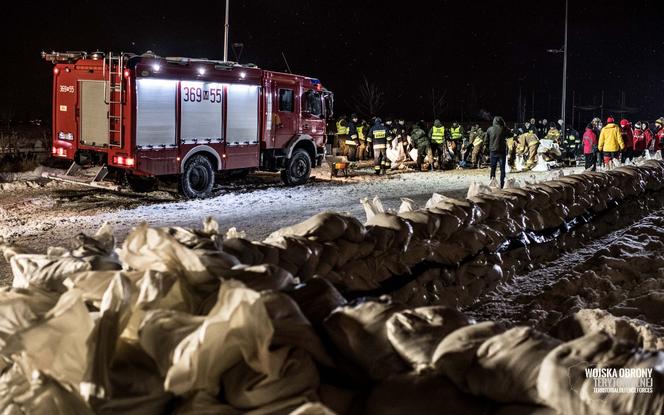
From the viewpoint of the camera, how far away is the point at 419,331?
2.59 m

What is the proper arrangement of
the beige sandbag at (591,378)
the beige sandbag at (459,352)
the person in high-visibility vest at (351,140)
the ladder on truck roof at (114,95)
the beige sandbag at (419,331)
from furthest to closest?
the person in high-visibility vest at (351,140), the ladder on truck roof at (114,95), the beige sandbag at (419,331), the beige sandbag at (459,352), the beige sandbag at (591,378)

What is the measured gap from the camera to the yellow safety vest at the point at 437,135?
22547mm

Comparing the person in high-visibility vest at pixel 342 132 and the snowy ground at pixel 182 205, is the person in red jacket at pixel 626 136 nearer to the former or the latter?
the snowy ground at pixel 182 205

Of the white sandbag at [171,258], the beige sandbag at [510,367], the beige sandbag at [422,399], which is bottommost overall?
the beige sandbag at [422,399]

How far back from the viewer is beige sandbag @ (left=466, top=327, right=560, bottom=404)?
230 centimetres

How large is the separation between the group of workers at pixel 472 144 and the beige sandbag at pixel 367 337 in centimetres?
1822

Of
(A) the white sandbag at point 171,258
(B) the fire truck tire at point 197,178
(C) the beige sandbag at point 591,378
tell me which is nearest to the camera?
(C) the beige sandbag at point 591,378

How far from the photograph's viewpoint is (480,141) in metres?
23.7

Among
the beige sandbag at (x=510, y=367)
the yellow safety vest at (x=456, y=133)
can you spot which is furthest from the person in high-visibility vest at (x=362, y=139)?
the beige sandbag at (x=510, y=367)

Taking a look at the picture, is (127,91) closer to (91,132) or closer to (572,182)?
(91,132)

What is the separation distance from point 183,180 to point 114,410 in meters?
12.3

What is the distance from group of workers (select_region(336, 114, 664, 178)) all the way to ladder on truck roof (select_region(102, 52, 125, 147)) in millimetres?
9142

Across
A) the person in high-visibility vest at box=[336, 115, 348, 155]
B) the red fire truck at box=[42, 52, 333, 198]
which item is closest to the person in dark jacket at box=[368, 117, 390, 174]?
the person in high-visibility vest at box=[336, 115, 348, 155]

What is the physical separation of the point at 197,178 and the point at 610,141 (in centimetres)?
1180
